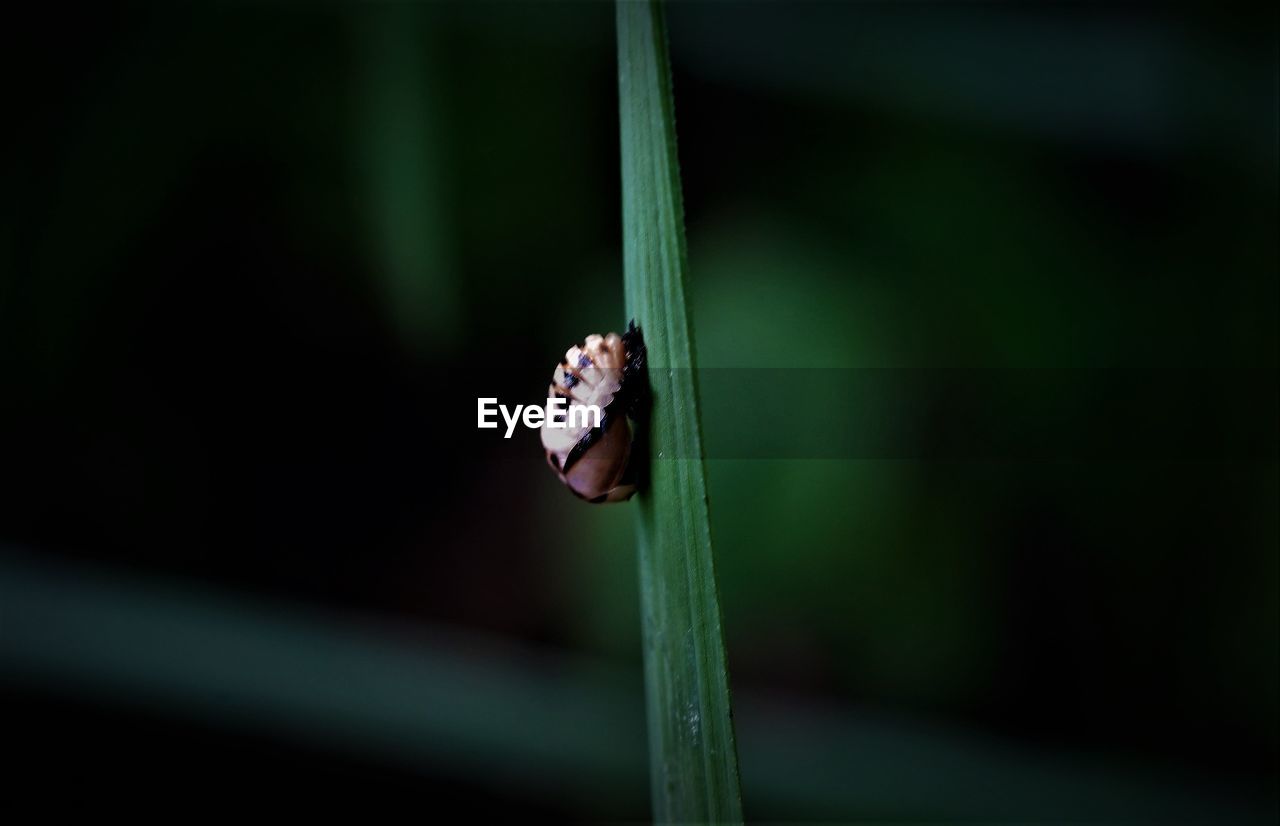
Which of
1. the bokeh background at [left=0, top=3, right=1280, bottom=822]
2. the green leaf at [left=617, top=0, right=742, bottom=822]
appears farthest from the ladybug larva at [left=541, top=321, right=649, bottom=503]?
the bokeh background at [left=0, top=3, right=1280, bottom=822]

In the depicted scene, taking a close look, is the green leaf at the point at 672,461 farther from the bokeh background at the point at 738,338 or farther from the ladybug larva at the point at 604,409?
the bokeh background at the point at 738,338

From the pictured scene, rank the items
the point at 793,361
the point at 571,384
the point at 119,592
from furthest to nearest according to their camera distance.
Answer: the point at 119,592
the point at 793,361
the point at 571,384

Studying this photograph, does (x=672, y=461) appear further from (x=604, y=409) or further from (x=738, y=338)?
(x=738, y=338)

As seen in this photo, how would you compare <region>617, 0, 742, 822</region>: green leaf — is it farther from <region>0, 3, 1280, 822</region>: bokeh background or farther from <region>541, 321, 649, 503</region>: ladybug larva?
<region>0, 3, 1280, 822</region>: bokeh background

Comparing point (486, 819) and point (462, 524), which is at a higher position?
point (462, 524)

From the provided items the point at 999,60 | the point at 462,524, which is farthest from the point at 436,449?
the point at 999,60

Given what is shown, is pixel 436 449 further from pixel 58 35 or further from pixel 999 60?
pixel 999 60
